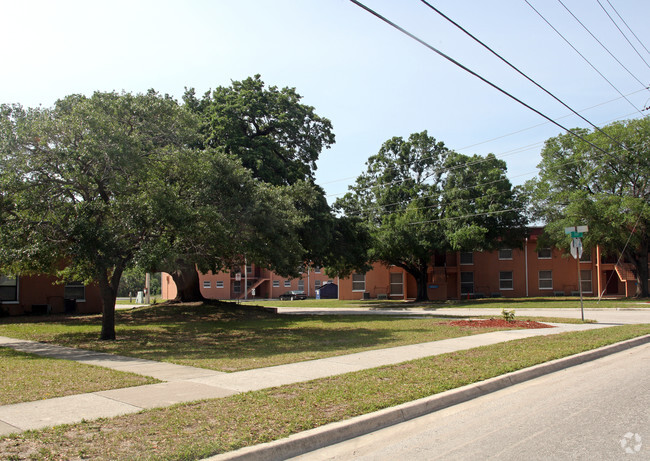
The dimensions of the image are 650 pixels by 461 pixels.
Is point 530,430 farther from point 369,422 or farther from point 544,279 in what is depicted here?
point 544,279

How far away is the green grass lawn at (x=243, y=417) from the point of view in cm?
509

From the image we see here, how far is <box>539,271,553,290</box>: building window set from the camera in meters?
50.4

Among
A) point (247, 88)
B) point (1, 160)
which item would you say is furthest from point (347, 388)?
point (247, 88)

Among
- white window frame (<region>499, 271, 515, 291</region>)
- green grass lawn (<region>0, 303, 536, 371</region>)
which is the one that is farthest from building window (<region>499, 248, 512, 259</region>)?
green grass lawn (<region>0, 303, 536, 371</region>)

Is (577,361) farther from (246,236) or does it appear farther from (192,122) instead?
(192,122)

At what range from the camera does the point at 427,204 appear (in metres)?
46.2

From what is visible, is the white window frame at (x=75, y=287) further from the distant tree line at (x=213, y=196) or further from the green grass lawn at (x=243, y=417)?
the green grass lawn at (x=243, y=417)

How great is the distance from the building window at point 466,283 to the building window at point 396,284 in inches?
247

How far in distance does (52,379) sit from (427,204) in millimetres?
40219

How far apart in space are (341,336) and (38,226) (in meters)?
9.19

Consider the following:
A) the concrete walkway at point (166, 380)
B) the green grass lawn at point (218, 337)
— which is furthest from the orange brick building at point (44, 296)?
the concrete walkway at point (166, 380)

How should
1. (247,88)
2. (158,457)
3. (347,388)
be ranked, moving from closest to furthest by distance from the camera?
(158,457)
(347,388)
(247,88)

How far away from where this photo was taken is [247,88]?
101 feet

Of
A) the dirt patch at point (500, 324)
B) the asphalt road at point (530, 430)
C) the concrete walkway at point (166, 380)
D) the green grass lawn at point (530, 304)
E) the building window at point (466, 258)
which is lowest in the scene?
the green grass lawn at point (530, 304)
